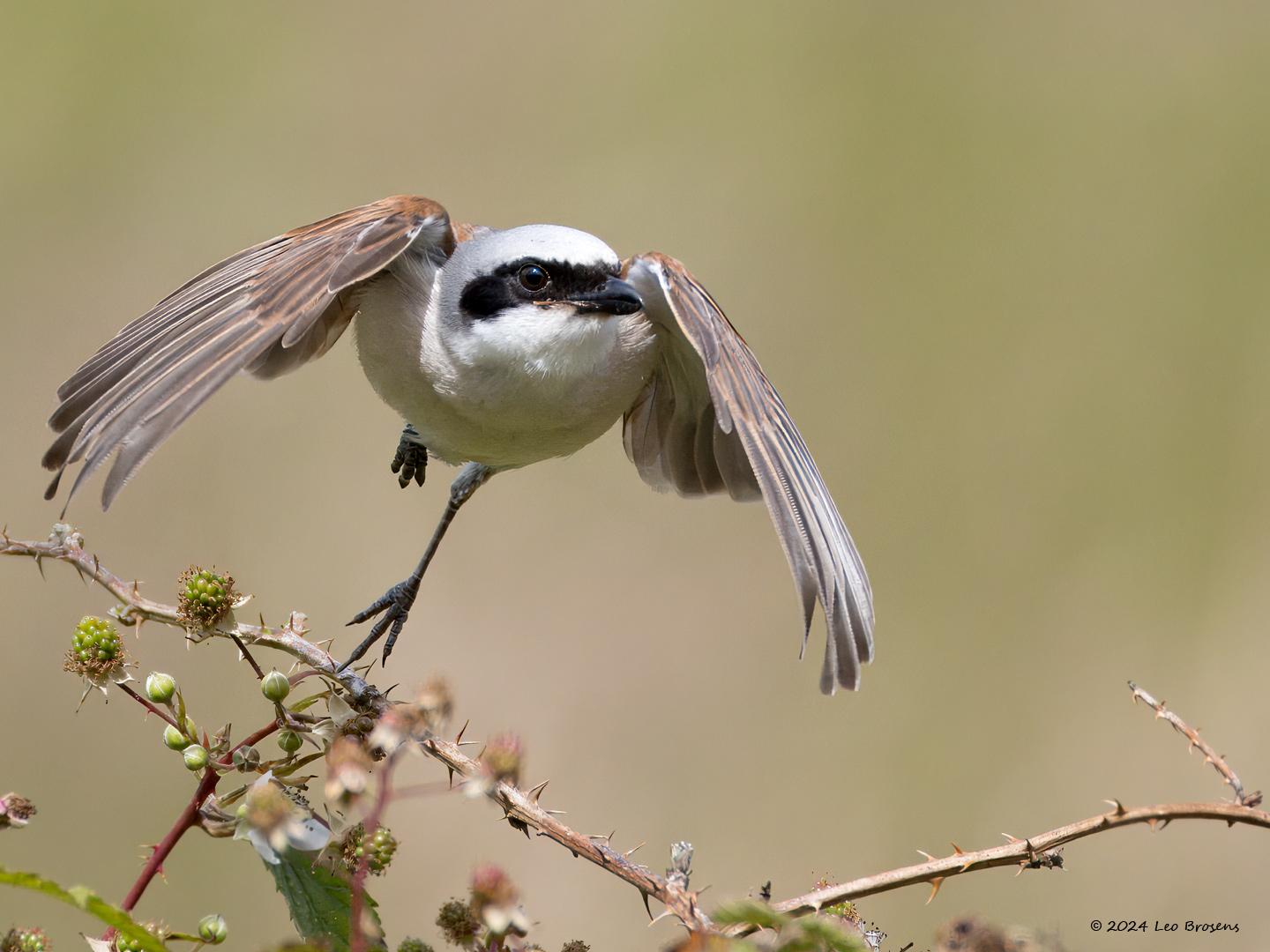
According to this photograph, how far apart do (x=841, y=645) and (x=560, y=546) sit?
479 cm

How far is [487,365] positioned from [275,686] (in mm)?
1812

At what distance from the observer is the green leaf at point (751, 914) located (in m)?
1.34

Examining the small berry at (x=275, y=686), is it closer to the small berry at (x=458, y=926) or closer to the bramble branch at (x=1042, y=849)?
the small berry at (x=458, y=926)

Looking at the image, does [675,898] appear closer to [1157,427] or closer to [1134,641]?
[1134,641]

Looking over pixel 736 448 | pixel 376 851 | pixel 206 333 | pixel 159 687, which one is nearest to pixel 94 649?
pixel 159 687

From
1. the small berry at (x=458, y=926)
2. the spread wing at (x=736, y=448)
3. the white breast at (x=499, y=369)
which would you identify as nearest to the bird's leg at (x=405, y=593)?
the white breast at (x=499, y=369)

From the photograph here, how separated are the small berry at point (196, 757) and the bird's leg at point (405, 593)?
1.08 metres

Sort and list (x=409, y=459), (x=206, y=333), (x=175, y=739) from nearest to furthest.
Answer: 1. (x=175, y=739)
2. (x=206, y=333)
3. (x=409, y=459)

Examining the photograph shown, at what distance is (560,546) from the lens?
23.8 ft

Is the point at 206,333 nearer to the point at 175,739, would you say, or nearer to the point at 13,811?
the point at 175,739

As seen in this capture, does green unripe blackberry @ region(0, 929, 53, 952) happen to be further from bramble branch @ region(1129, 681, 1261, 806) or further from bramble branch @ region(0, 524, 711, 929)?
bramble branch @ region(1129, 681, 1261, 806)

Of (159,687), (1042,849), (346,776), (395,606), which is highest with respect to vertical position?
(395,606)

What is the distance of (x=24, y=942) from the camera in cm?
160

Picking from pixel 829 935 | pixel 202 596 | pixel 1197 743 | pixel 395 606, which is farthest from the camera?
pixel 395 606
